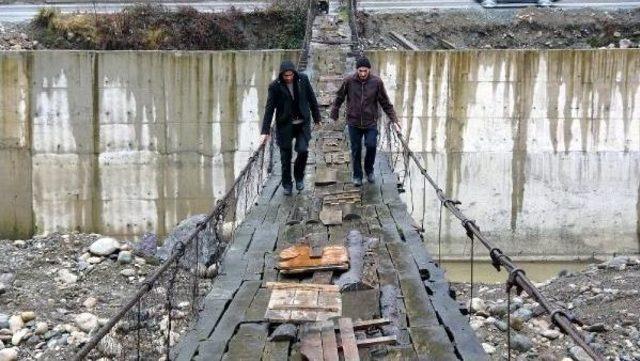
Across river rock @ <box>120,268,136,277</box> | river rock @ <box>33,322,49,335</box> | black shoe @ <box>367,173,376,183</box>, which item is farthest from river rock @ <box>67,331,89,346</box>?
black shoe @ <box>367,173,376,183</box>

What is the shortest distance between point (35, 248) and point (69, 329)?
3.35m

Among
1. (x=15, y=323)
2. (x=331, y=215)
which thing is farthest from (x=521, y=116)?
(x=15, y=323)

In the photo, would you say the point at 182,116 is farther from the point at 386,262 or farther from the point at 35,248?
the point at 386,262

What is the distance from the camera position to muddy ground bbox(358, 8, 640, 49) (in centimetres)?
1838

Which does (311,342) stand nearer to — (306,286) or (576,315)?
(306,286)

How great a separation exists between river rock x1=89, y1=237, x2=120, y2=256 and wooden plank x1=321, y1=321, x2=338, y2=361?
741 cm

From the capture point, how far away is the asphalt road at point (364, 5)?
20578 mm

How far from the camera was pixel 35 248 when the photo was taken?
1133 centimetres

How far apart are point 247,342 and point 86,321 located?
5.10 metres

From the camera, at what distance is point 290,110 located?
23.3 feet

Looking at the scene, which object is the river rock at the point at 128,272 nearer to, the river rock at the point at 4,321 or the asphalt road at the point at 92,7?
the river rock at the point at 4,321

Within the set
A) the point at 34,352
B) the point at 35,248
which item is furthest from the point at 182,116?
the point at 34,352

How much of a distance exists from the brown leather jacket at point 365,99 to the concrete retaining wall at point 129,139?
6388 mm

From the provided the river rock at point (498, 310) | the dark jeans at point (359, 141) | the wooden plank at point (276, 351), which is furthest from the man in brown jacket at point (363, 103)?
the wooden plank at point (276, 351)
